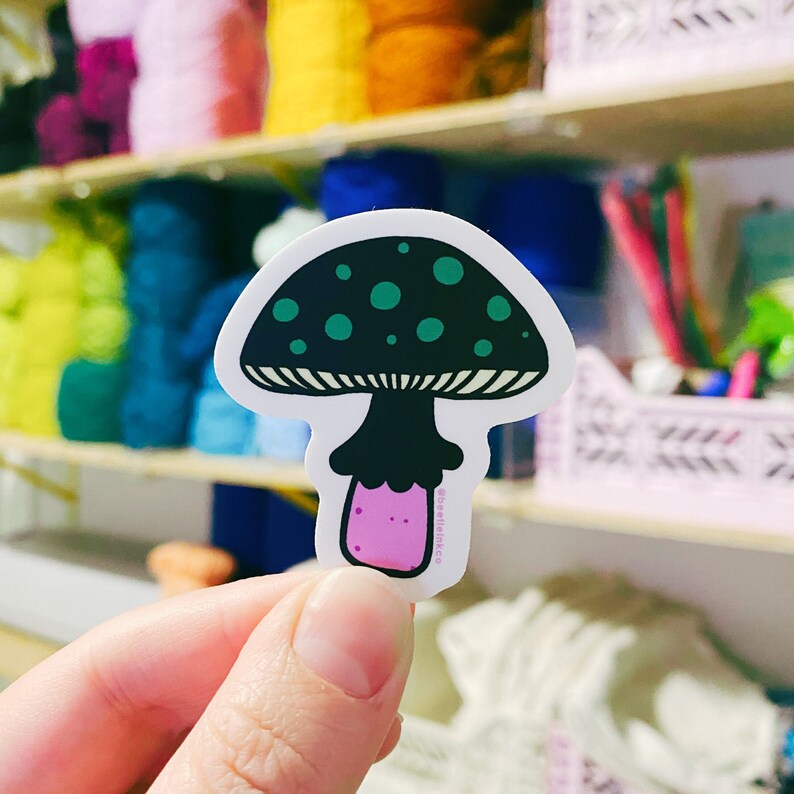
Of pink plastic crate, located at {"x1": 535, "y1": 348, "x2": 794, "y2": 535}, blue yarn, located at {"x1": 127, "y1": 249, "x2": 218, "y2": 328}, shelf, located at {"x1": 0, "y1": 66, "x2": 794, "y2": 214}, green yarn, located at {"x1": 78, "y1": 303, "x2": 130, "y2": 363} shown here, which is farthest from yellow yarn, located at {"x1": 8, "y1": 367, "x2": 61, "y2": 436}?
pink plastic crate, located at {"x1": 535, "y1": 348, "x2": 794, "y2": 535}

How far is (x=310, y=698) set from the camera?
0.33m

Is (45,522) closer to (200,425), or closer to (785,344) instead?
(200,425)

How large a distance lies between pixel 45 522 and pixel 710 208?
1354 millimetres

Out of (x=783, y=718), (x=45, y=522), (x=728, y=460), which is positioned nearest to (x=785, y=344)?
(x=728, y=460)

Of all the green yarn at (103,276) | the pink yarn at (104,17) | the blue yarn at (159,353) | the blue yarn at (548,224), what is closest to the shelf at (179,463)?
the blue yarn at (159,353)

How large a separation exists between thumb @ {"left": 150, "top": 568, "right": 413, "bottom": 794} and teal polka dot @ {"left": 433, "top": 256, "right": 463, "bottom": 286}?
0.49 feet

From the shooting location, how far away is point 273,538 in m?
1.07

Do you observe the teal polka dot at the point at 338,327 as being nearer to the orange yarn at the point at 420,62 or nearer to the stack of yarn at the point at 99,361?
the orange yarn at the point at 420,62

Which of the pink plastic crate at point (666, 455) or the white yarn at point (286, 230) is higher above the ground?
the white yarn at point (286, 230)

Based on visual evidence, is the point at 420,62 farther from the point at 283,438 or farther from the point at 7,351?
the point at 7,351

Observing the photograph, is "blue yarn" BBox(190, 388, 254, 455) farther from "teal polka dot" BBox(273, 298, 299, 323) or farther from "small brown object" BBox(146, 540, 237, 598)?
"teal polka dot" BBox(273, 298, 299, 323)

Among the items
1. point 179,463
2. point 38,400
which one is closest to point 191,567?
point 179,463

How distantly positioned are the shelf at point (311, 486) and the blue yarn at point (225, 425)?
0.6 inches

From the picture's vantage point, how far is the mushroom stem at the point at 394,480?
39 centimetres
